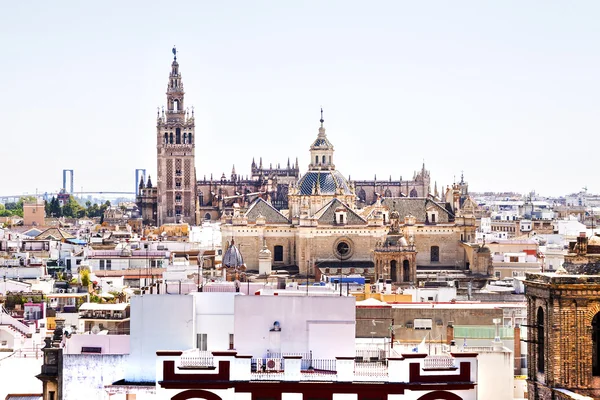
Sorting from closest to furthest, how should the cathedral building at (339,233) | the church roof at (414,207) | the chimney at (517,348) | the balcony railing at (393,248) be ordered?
the chimney at (517,348)
the balcony railing at (393,248)
the cathedral building at (339,233)
the church roof at (414,207)

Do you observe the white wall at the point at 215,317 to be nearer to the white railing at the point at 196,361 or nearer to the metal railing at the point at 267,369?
the metal railing at the point at 267,369

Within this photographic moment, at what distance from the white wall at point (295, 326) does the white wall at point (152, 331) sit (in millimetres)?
1117

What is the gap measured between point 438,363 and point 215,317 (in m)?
4.94

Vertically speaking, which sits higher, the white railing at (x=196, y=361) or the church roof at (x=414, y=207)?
the church roof at (x=414, y=207)

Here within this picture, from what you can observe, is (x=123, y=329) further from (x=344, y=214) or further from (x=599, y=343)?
(x=344, y=214)

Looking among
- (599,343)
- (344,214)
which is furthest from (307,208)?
(599,343)

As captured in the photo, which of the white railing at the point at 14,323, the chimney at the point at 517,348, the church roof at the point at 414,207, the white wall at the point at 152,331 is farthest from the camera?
the church roof at the point at 414,207

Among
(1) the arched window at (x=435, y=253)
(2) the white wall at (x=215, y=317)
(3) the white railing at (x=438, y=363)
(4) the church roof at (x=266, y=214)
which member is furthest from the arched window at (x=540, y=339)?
(1) the arched window at (x=435, y=253)

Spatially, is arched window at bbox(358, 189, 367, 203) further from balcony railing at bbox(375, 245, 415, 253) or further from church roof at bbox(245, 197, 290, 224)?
balcony railing at bbox(375, 245, 415, 253)

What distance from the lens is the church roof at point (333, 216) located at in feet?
235

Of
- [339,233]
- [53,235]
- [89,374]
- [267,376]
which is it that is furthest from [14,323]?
[53,235]

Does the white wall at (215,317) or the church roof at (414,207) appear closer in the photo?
the white wall at (215,317)

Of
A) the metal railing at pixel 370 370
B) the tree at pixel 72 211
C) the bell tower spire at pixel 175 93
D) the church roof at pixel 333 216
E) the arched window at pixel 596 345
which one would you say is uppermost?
the bell tower spire at pixel 175 93

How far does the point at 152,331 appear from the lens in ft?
83.0
